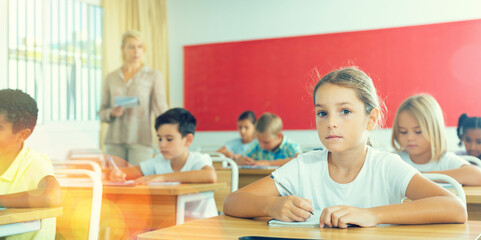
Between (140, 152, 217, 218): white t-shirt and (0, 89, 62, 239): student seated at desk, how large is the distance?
928mm

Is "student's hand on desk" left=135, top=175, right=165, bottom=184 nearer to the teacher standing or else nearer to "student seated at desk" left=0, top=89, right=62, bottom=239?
"student seated at desk" left=0, top=89, right=62, bottom=239

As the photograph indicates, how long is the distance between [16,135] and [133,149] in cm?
226

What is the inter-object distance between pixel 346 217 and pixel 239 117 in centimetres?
498

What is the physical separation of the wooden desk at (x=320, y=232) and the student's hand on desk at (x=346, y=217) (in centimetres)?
2

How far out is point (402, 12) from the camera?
6359 mm

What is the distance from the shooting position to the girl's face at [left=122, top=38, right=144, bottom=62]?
4328 mm

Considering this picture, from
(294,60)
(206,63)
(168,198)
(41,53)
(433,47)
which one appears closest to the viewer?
(168,198)

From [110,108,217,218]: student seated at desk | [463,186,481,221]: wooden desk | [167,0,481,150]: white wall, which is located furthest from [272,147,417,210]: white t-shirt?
[167,0,481,150]: white wall

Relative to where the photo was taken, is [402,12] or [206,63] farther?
[206,63]

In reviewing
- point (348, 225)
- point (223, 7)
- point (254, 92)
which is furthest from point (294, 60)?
point (348, 225)

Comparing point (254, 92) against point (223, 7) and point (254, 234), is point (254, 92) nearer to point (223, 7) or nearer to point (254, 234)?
point (223, 7)

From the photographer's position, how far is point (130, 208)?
269cm

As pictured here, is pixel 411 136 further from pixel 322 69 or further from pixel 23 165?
pixel 322 69

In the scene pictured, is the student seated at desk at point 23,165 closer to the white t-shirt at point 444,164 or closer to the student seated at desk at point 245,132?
the white t-shirt at point 444,164
